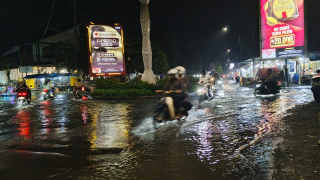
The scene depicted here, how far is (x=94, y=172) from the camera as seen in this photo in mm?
4129

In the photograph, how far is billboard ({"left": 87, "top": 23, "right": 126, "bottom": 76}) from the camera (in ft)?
67.3

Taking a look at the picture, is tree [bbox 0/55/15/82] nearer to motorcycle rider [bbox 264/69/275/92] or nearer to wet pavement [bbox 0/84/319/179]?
wet pavement [bbox 0/84/319/179]

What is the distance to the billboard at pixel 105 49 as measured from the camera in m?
20.5

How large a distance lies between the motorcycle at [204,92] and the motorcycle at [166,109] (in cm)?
523

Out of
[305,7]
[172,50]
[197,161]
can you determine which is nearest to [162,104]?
[197,161]

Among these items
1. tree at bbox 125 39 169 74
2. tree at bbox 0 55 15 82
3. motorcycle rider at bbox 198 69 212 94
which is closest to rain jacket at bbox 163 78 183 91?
motorcycle rider at bbox 198 69 212 94

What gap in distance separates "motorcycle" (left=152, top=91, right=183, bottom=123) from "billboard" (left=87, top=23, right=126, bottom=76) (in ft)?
45.7

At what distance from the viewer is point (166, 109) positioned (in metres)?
7.78

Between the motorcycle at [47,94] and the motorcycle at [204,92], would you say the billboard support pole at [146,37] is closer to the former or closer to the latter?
the motorcycle at [204,92]

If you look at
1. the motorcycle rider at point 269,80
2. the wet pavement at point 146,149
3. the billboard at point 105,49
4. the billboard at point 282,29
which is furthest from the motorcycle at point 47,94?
the billboard at point 282,29

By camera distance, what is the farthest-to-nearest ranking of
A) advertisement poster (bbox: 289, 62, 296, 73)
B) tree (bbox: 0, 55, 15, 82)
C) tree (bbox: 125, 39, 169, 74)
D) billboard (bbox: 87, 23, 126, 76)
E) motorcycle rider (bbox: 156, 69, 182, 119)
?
tree (bbox: 0, 55, 15, 82) → advertisement poster (bbox: 289, 62, 296, 73) → tree (bbox: 125, 39, 169, 74) → billboard (bbox: 87, 23, 126, 76) → motorcycle rider (bbox: 156, 69, 182, 119)

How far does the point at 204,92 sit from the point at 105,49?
1057 cm

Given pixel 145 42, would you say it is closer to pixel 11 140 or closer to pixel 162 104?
pixel 162 104

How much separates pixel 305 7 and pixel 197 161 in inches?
1052
